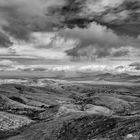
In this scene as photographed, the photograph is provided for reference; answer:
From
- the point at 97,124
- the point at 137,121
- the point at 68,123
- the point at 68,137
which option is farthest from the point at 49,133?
the point at 137,121

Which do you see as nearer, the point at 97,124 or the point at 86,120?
the point at 97,124

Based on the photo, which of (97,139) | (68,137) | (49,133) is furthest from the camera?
(49,133)

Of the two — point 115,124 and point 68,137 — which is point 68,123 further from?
point 115,124

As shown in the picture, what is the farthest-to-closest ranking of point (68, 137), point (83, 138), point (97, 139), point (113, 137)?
1. point (68, 137)
2. point (83, 138)
3. point (97, 139)
4. point (113, 137)

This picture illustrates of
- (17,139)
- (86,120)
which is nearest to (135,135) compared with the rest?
(86,120)

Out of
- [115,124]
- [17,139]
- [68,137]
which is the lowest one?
[17,139]

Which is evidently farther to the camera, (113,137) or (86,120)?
(86,120)

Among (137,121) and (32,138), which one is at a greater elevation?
(137,121)

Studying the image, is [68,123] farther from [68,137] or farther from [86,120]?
[68,137]

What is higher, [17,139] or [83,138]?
[83,138]

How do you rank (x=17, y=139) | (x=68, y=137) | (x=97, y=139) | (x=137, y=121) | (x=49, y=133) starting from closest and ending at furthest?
(x=97, y=139) < (x=137, y=121) < (x=68, y=137) < (x=49, y=133) < (x=17, y=139)
